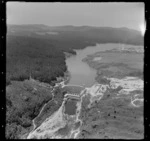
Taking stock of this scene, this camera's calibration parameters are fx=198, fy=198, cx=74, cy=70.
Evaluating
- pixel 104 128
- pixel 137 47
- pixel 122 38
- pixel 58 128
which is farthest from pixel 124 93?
pixel 122 38

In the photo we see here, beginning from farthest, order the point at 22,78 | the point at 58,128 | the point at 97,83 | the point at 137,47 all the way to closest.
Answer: the point at 137,47 < the point at 97,83 < the point at 22,78 < the point at 58,128

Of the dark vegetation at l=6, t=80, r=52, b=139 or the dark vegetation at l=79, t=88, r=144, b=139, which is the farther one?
the dark vegetation at l=6, t=80, r=52, b=139

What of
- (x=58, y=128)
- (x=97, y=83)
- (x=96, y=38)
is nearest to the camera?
(x=58, y=128)

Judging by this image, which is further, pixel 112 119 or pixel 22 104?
pixel 22 104

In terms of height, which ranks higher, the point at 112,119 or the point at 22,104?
the point at 22,104

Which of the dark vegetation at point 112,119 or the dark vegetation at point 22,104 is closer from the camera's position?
the dark vegetation at point 112,119

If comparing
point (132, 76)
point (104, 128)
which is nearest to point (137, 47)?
point (132, 76)
